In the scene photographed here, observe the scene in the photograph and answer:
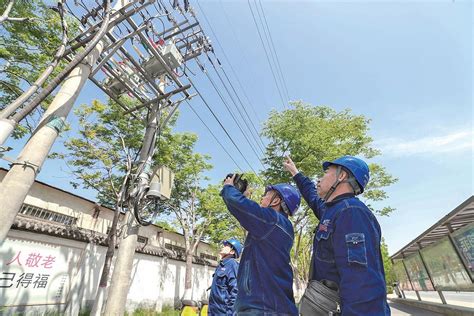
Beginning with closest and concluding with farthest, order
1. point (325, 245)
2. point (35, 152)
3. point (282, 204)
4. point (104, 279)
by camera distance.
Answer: point (325, 245), point (282, 204), point (35, 152), point (104, 279)

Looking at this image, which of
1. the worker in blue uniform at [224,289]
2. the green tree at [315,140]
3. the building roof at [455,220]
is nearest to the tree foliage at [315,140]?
the green tree at [315,140]

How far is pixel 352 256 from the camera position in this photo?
146 centimetres

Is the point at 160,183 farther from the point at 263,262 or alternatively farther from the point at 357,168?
the point at 357,168

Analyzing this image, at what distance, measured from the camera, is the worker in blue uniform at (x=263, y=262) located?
1925 millimetres

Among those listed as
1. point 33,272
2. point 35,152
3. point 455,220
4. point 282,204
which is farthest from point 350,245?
point 33,272

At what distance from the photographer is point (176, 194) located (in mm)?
A: 17281

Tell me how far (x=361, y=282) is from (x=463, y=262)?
30.7 feet

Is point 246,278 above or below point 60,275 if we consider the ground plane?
below

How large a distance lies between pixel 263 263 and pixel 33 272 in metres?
9.26

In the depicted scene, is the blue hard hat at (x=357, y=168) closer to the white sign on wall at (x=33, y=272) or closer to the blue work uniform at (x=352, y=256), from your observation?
the blue work uniform at (x=352, y=256)

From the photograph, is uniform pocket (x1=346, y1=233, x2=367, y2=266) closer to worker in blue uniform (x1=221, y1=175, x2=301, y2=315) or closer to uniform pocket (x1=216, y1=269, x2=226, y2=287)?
worker in blue uniform (x1=221, y1=175, x2=301, y2=315)

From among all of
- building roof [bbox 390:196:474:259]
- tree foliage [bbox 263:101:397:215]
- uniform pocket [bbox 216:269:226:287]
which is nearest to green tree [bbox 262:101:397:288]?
tree foliage [bbox 263:101:397:215]

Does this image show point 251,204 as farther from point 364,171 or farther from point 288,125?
point 288,125

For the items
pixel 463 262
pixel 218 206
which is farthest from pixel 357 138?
pixel 218 206
